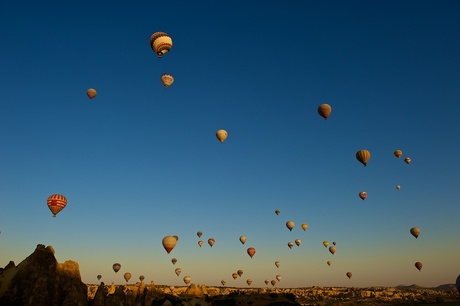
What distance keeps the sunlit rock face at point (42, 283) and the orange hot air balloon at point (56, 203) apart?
651 centimetres

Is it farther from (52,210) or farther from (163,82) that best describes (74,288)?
(163,82)

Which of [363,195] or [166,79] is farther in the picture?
[363,195]

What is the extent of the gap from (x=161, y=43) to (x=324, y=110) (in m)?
29.5

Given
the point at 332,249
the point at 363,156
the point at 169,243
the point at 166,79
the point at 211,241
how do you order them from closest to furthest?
the point at 166,79 → the point at 363,156 → the point at 169,243 → the point at 211,241 → the point at 332,249

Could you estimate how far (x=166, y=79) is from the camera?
191 feet

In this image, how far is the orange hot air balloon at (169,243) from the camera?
6700 centimetres

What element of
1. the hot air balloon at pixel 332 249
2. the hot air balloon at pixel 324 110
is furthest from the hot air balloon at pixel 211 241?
the hot air balloon at pixel 324 110

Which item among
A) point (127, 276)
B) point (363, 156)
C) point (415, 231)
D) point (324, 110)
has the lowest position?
point (415, 231)

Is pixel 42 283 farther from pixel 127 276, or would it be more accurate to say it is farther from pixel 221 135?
pixel 127 276

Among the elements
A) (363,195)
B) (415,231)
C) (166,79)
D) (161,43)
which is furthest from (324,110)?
(415,231)

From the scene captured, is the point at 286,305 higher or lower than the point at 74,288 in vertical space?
lower

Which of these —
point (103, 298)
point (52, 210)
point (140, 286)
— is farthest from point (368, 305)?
point (52, 210)

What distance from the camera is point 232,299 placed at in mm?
105250

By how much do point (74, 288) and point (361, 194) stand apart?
61.3 metres
